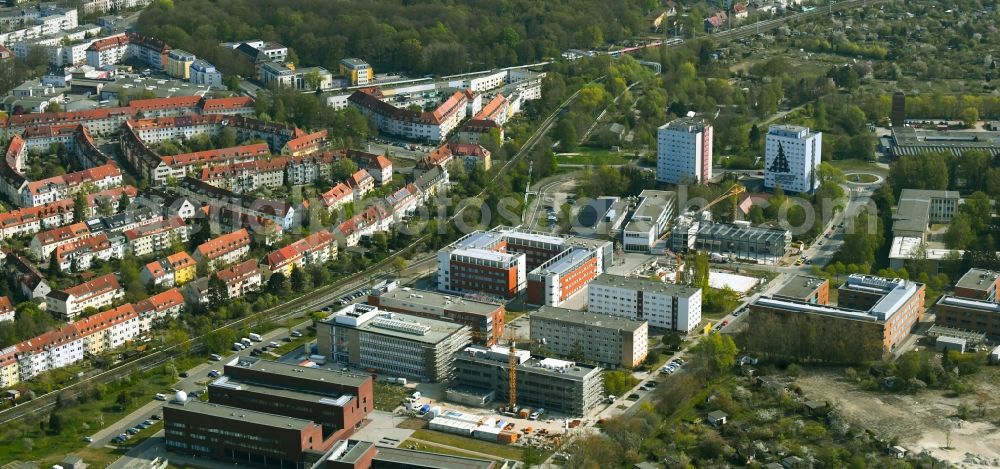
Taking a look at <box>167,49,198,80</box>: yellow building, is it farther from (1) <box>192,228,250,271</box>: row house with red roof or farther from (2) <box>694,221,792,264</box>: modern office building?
(2) <box>694,221,792,264</box>: modern office building

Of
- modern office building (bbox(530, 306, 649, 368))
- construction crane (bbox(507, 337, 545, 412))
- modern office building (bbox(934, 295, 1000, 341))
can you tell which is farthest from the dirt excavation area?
construction crane (bbox(507, 337, 545, 412))

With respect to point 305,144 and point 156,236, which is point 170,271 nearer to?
point 156,236

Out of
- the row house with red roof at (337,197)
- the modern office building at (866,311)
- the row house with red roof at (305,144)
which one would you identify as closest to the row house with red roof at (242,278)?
the row house with red roof at (337,197)

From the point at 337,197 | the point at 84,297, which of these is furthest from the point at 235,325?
the point at 337,197

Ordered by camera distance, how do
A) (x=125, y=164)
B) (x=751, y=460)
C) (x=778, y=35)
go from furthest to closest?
(x=778, y=35) → (x=125, y=164) → (x=751, y=460)

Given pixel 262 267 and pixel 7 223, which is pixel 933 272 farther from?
pixel 7 223

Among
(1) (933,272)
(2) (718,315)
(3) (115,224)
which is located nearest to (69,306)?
(3) (115,224)
